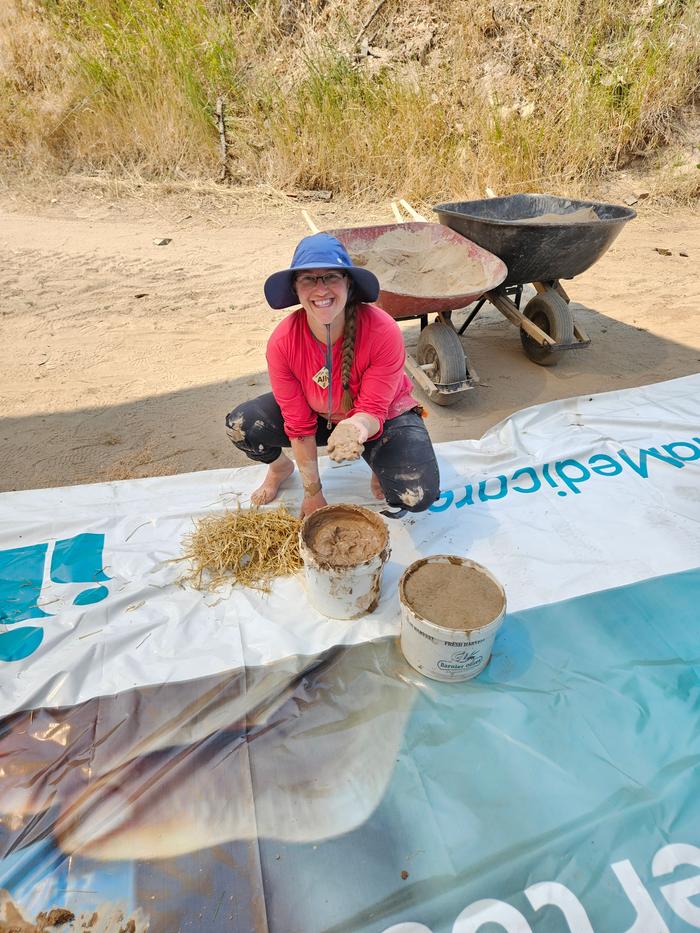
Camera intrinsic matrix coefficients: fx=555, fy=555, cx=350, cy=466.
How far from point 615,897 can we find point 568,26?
315 inches

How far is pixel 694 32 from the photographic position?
230 inches

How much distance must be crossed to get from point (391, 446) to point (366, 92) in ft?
18.8

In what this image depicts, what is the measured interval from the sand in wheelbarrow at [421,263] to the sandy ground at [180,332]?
0.61 m

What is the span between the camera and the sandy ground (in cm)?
291

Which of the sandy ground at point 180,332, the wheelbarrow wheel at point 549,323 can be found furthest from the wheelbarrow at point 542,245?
the sandy ground at point 180,332

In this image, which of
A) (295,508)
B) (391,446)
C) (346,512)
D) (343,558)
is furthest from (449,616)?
(295,508)

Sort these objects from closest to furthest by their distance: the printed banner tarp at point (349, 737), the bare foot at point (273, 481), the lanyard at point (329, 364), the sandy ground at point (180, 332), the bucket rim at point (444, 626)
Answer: the printed banner tarp at point (349, 737) < the bucket rim at point (444, 626) < the lanyard at point (329, 364) < the bare foot at point (273, 481) < the sandy ground at point (180, 332)

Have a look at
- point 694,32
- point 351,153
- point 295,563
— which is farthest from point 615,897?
point 694,32

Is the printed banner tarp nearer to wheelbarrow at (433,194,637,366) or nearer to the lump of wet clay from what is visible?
the lump of wet clay

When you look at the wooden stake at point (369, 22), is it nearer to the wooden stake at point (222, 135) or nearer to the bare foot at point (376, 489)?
the wooden stake at point (222, 135)

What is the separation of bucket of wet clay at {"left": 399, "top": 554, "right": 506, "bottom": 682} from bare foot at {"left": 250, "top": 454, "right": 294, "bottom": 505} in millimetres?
839

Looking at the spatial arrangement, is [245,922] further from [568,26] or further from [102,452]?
[568,26]

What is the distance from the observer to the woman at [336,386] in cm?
175

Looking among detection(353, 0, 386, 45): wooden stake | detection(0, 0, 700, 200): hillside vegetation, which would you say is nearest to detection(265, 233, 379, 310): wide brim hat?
detection(0, 0, 700, 200): hillside vegetation
